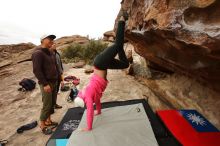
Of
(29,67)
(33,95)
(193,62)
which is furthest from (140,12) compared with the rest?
(29,67)

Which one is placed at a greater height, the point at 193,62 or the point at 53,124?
the point at 193,62

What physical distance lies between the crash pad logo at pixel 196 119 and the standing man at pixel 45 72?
10.9 ft

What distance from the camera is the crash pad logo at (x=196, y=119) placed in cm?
495

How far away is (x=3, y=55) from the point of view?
1795 centimetres

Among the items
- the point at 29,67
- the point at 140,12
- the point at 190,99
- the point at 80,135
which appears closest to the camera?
the point at 80,135

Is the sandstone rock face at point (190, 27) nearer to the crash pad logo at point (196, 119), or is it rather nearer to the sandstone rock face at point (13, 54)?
the crash pad logo at point (196, 119)

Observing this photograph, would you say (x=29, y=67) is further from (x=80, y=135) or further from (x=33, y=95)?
(x=80, y=135)

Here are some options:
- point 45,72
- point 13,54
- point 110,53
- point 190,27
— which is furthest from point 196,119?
point 13,54

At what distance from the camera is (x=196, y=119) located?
5.12 meters

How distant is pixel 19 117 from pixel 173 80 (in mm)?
5120

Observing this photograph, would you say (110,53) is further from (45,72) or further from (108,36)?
(108,36)

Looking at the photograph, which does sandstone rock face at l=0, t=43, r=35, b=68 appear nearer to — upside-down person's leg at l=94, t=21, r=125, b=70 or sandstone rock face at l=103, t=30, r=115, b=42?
sandstone rock face at l=103, t=30, r=115, b=42

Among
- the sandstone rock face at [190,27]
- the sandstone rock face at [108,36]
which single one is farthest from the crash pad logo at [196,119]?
the sandstone rock face at [108,36]

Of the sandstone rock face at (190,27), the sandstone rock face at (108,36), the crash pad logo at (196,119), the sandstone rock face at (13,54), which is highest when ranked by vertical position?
the sandstone rock face at (190,27)
